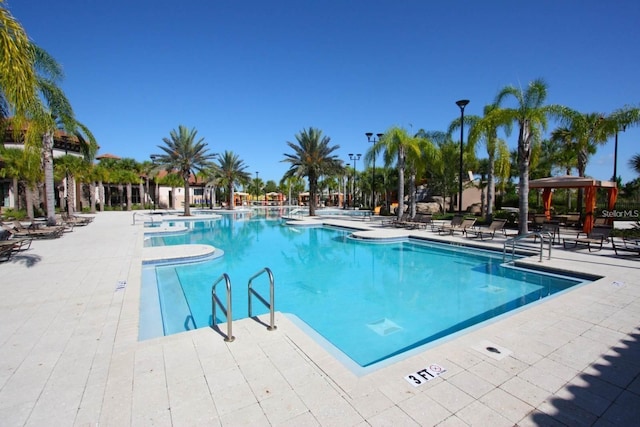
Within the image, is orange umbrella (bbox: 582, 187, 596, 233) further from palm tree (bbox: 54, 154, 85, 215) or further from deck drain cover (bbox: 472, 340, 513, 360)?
palm tree (bbox: 54, 154, 85, 215)

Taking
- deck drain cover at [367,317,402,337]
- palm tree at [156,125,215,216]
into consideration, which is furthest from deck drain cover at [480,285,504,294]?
palm tree at [156,125,215,216]

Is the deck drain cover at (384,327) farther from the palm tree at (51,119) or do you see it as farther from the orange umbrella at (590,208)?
the orange umbrella at (590,208)

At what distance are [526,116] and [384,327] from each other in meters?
11.6

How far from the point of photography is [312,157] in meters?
27.1

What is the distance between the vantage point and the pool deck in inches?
107

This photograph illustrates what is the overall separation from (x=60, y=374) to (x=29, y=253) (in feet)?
31.0

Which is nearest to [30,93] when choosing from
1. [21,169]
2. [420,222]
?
[420,222]

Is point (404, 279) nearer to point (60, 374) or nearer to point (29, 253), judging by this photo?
point (60, 374)

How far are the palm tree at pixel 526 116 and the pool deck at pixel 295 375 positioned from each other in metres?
8.86

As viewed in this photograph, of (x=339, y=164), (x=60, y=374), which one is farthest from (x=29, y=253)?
(x=339, y=164)

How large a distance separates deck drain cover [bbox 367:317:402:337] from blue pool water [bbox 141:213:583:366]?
2 centimetres

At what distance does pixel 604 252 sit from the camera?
10750mm

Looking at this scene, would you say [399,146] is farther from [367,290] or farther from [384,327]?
[384,327]

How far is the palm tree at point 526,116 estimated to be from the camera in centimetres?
1276
